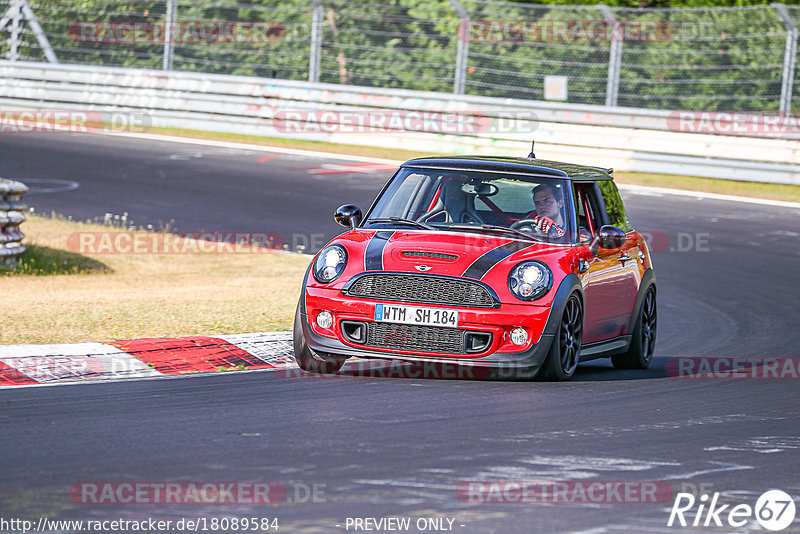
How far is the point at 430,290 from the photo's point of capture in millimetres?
8141

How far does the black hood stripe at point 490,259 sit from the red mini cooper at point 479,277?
10 mm

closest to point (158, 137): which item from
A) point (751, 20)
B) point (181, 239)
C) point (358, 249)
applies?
point (181, 239)

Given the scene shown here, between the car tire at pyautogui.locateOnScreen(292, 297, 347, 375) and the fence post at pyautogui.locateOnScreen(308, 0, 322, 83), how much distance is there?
55.4 feet

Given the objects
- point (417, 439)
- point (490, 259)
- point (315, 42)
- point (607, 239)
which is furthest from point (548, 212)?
point (315, 42)

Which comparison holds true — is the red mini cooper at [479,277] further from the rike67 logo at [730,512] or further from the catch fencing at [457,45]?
the catch fencing at [457,45]

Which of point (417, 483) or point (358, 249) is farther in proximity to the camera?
point (358, 249)

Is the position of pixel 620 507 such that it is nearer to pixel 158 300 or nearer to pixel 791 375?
pixel 791 375

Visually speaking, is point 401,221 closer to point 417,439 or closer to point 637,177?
point 417,439

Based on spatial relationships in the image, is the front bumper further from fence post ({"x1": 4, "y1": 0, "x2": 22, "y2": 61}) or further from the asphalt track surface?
fence post ({"x1": 4, "y1": 0, "x2": 22, "y2": 61})

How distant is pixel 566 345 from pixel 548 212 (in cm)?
109

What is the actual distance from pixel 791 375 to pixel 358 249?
3.44 m

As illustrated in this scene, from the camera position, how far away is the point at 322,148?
81.8 feet

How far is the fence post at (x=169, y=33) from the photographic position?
82.7 ft

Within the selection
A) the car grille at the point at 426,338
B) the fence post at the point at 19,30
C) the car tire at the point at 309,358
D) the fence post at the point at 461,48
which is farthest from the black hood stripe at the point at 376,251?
the fence post at the point at 19,30
